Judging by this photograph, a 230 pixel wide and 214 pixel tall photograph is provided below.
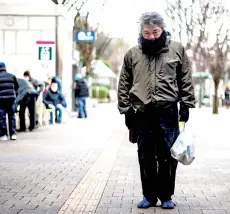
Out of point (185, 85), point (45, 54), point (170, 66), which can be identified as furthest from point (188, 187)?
point (45, 54)

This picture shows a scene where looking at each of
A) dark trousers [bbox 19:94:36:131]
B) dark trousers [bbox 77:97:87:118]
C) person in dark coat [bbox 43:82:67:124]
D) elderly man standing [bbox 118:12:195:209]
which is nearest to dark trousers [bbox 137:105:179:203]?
elderly man standing [bbox 118:12:195:209]

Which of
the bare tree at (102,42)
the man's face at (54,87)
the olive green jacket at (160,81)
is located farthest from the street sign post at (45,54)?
the bare tree at (102,42)

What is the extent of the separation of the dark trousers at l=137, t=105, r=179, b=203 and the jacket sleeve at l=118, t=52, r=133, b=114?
17 centimetres

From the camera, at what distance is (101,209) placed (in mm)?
6012

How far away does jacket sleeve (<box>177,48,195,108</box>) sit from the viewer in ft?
19.1

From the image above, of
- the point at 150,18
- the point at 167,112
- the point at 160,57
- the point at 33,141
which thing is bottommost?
the point at 33,141

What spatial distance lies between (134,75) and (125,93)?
194 mm

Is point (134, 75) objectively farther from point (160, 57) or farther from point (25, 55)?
point (25, 55)

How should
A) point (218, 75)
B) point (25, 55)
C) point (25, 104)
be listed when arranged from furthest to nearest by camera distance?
point (218, 75) → point (25, 55) → point (25, 104)

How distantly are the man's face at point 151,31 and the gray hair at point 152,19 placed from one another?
0.03 m

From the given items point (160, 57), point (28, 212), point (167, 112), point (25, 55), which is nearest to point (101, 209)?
point (28, 212)

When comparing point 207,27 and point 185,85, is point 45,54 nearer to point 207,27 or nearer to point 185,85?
point 185,85

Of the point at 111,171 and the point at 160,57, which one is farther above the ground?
the point at 160,57

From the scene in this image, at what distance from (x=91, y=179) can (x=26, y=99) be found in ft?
27.5
